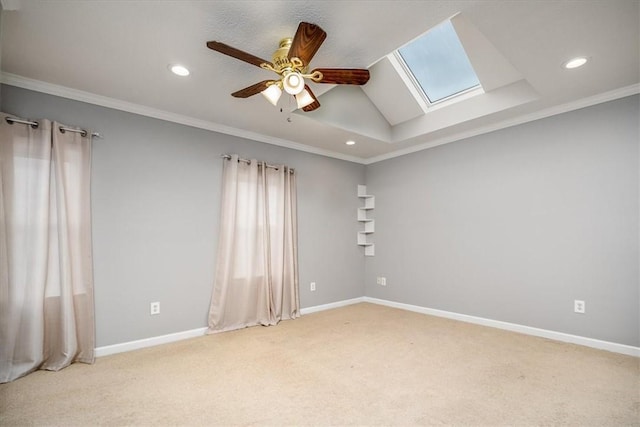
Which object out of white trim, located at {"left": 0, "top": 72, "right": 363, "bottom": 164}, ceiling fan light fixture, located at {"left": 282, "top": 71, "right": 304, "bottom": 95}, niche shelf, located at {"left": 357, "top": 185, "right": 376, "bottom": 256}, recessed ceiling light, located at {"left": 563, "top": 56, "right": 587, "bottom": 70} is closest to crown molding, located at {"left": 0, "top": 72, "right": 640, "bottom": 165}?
white trim, located at {"left": 0, "top": 72, "right": 363, "bottom": 164}

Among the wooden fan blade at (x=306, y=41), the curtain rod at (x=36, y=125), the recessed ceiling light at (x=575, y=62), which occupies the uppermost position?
the recessed ceiling light at (x=575, y=62)

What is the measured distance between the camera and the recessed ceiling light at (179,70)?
2305mm

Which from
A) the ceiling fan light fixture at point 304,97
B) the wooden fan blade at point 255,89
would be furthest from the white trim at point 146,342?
the ceiling fan light fixture at point 304,97

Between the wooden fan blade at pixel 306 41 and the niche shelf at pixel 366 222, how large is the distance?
10.8 ft

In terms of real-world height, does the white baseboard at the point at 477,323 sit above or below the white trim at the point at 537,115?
below

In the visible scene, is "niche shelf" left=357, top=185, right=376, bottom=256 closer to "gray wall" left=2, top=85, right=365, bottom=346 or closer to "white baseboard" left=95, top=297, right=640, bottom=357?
"white baseboard" left=95, top=297, right=640, bottom=357

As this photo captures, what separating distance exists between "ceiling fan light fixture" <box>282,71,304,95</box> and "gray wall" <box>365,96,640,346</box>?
2.76m

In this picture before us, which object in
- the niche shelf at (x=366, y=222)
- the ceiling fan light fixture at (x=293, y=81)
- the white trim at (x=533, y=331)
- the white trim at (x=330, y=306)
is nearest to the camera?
the ceiling fan light fixture at (x=293, y=81)

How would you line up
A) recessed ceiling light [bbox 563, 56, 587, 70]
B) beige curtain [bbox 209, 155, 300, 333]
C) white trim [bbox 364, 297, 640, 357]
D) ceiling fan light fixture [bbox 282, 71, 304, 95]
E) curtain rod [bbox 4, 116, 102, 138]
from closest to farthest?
ceiling fan light fixture [bbox 282, 71, 304, 95]
recessed ceiling light [bbox 563, 56, 587, 70]
curtain rod [bbox 4, 116, 102, 138]
white trim [bbox 364, 297, 640, 357]
beige curtain [bbox 209, 155, 300, 333]

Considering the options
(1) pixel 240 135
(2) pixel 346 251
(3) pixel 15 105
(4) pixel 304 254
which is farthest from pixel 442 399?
(3) pixel 15 105

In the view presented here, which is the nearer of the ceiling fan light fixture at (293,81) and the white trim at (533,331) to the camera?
the ceiling fan light fixture at (293,81)

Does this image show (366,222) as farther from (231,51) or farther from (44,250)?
(44,250)

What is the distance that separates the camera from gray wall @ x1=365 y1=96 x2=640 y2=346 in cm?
270

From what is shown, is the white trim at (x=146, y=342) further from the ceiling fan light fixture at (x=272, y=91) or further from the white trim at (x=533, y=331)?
the white trim at (x=533, y=331)
